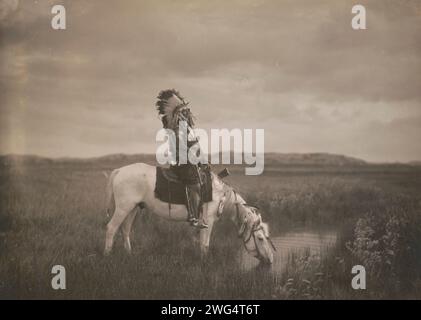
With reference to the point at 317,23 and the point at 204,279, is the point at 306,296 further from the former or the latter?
the point at 317,23

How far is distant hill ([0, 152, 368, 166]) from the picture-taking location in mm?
5496

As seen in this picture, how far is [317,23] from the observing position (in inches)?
219

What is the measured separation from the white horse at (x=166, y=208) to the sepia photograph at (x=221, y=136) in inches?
0.8

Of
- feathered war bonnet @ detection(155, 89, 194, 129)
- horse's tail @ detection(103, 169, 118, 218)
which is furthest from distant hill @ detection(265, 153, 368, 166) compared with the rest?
horse's tail @ detection(103, 169, 118, 218)

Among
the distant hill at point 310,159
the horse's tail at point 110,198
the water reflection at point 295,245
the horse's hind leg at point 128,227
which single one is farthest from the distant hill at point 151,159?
the water reflection at point 295,245

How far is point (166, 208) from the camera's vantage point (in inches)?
213

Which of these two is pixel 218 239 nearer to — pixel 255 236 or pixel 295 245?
pixel 255 236

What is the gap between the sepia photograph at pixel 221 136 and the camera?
5.46 m

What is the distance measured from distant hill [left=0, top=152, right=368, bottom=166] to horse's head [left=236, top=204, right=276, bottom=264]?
1.61ft

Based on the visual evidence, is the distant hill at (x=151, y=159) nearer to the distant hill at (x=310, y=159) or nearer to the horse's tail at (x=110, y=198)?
the distant hill at (x=310, y=159)

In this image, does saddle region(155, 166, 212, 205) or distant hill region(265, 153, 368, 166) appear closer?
saddle region(155, 166, 212, 205)

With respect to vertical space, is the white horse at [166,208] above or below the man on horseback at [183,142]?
below

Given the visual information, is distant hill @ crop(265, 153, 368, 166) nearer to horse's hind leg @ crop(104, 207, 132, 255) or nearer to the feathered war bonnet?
the feathered war bonnet

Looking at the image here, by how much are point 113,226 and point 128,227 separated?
130 mm
